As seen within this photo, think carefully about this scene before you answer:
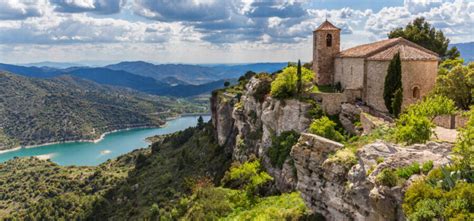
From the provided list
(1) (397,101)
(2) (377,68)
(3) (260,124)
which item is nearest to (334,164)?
(1) (397,101)

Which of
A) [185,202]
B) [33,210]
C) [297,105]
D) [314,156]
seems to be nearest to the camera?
[314,156]

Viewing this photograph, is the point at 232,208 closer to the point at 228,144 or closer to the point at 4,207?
the point at 228,144

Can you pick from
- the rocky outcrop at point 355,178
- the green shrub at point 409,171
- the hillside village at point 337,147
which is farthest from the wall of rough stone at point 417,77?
the green shrub at point 409,171

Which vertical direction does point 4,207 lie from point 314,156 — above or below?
below

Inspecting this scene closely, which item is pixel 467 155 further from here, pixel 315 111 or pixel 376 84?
pixel 315 111

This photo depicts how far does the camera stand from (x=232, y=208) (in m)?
41.0

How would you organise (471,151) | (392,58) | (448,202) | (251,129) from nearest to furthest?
(448,202)
(471,151)
(392,58)
(251,129)

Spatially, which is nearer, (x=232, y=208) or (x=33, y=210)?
(x=232, y=208)

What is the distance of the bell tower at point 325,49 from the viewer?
50.3m

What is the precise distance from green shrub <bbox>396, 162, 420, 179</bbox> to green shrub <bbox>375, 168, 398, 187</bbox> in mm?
274

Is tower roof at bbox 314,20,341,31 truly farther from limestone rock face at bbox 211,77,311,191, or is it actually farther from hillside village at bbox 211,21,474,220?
limestone rock face at bbox 211,77,311,191

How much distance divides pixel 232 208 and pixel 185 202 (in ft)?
47.1

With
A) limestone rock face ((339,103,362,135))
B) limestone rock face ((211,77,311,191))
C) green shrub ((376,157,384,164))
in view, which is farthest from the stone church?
green shrub ((376,157,384,164))

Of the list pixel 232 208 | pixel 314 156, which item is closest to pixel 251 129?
pixel 232 208
